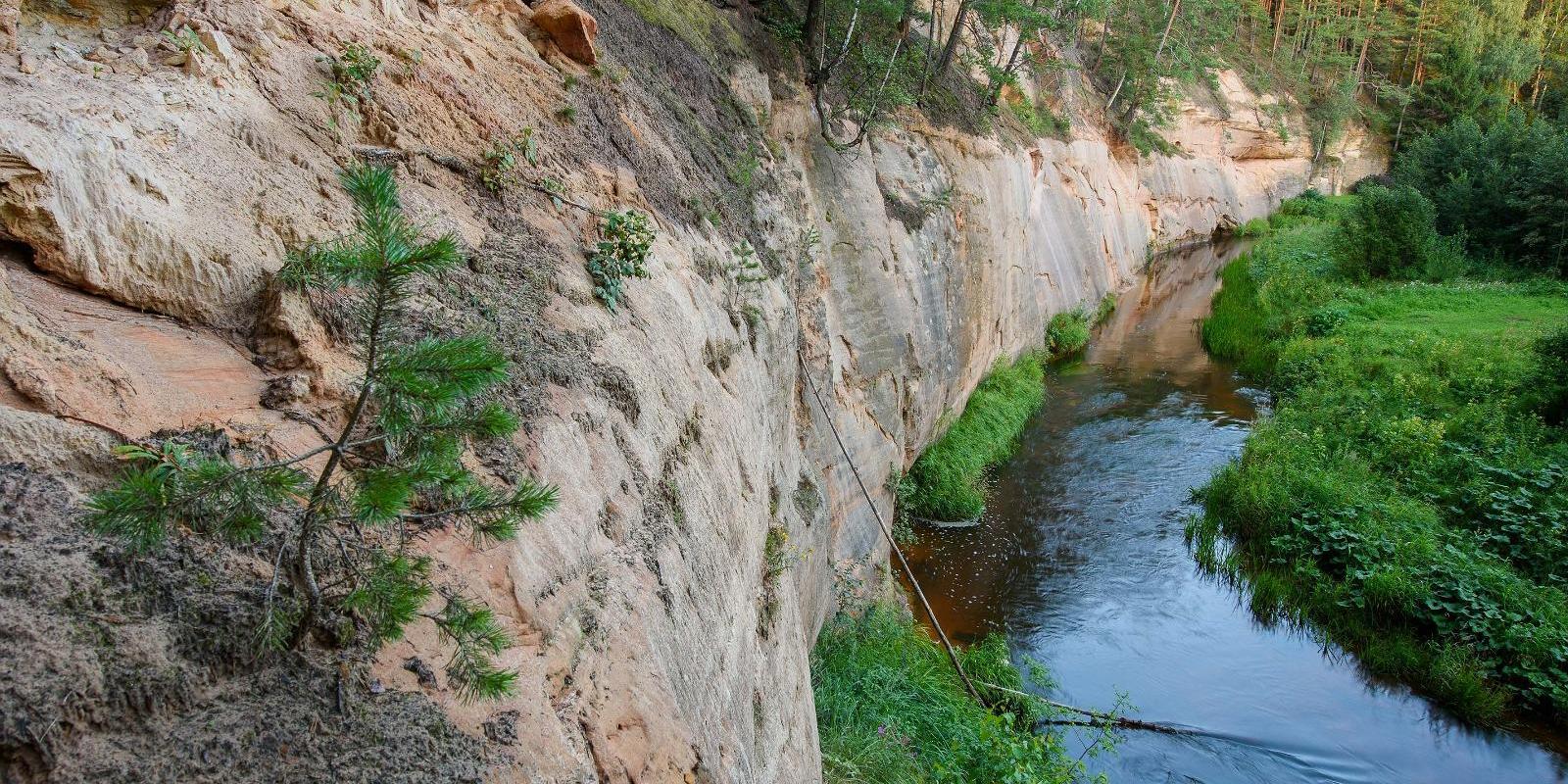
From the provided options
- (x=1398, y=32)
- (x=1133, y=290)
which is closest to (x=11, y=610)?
(x=1133, y=290)

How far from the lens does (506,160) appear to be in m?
4.47

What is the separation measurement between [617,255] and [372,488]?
3.00 m

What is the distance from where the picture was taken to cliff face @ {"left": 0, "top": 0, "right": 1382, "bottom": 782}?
6.40 feet

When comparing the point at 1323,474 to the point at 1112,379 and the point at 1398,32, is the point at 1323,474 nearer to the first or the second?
the point at 1112,379

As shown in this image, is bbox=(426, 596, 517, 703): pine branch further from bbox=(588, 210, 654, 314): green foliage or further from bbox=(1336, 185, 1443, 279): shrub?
bbox=(1336, 185, 1443, 279): shrub

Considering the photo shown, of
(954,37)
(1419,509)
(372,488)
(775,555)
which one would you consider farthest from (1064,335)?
(372,488)

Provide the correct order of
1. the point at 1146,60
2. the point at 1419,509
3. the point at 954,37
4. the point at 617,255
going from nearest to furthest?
the point at 617,255 → the point at 1419,509 → the point at 954,37 → the point at 1146,60

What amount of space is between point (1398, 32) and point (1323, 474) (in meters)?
43.2

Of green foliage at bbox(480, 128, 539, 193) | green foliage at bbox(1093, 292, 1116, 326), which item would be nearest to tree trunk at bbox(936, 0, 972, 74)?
green foliage at bbox(480, 128, 539, 193)

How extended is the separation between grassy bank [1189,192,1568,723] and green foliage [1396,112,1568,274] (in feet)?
15.9

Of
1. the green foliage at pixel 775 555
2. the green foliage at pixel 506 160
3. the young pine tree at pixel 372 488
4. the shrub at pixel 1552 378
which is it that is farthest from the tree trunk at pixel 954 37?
the young pine tree at pixel 372 488

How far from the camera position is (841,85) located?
11.1 metres

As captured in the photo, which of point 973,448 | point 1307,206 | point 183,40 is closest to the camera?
point 183,40

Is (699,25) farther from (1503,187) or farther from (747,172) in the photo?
(1503,187)
